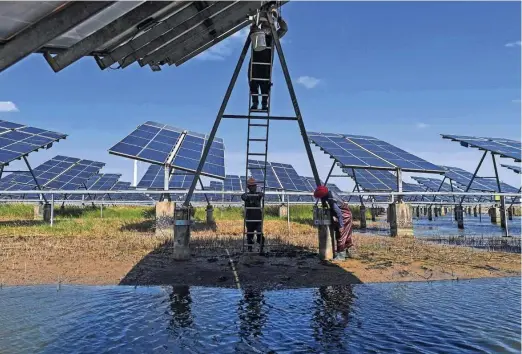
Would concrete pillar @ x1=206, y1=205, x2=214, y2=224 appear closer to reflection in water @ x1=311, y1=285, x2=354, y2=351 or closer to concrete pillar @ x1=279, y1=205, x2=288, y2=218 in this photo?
concrete pillar @ x1=279, y1=205, x2=288, y2=218

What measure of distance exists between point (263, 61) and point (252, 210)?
14.3ft

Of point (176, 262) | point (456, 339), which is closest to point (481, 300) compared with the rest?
point (456, 339)

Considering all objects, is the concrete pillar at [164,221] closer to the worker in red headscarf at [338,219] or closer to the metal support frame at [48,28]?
the worker in red headscarf at [338,219]

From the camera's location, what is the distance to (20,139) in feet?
63.8

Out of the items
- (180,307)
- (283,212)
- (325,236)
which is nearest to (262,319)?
(180,307)

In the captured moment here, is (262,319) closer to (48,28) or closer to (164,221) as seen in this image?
(48,28)

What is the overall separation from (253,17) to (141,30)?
355 centimetres

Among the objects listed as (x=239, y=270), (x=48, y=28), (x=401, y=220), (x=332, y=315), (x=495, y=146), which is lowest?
(x=332, y=315)

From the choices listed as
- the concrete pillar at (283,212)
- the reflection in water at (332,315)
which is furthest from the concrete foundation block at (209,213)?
the reflection in water at (332,315)

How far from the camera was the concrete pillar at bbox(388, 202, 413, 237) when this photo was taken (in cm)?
1554

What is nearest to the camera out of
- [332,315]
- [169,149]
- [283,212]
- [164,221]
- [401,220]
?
[332,315]

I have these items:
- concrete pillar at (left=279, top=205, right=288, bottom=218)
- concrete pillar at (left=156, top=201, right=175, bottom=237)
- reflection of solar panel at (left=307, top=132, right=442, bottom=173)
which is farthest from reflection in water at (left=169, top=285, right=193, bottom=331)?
concrete pillar at (left=279, top=205, right=288, bottom=218)

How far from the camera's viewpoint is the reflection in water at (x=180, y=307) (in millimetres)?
5109

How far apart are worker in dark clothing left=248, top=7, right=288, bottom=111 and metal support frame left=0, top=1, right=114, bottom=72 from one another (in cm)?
502
